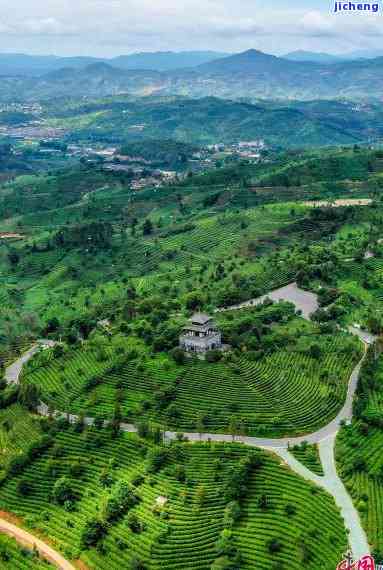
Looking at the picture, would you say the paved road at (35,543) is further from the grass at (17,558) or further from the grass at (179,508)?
the grass at (179,508)

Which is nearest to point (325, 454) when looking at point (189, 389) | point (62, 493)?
point (189, 389)

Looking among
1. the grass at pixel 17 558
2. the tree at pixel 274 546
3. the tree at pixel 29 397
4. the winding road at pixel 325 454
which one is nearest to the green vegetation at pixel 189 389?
the tree at pixel 274 546

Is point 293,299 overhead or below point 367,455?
below

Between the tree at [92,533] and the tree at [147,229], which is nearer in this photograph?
the tree at [92,533]

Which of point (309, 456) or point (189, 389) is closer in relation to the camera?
point (309, 456)

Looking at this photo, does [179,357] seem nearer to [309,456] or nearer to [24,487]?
[309,456]

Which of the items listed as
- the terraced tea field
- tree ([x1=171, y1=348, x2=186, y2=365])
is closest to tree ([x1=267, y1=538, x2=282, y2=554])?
the terraced tea field

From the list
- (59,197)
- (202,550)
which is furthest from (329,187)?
(202,550)

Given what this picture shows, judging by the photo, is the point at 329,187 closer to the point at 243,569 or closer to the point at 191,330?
the point at 191,330
